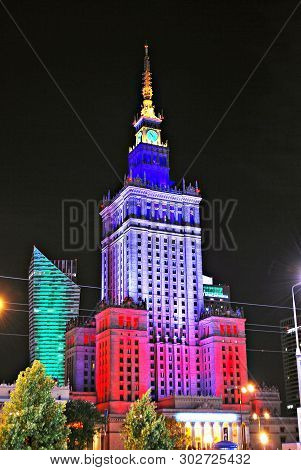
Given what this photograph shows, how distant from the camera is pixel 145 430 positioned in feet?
216

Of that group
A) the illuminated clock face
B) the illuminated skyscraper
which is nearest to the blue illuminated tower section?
the illuminated clock face

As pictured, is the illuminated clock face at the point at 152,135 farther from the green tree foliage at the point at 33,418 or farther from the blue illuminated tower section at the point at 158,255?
the green tree foliage at the point at 33,418

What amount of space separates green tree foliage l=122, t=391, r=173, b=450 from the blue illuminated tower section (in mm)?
81103

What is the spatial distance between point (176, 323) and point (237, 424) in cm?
3071

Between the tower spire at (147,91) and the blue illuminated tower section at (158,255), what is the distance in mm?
304

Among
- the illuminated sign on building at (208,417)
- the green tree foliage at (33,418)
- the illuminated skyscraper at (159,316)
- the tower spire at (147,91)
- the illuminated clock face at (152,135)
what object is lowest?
the illuminated sign on building at (208,417)

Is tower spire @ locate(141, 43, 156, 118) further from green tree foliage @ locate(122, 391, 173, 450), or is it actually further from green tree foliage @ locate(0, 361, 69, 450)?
green tree foliage @ locate(0, 361, 69, 450)

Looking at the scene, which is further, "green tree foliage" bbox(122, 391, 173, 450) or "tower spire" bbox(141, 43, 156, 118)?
"tower spire" bbox(141, 43, 156, 118)

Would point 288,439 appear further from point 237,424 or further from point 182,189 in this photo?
point 182,189

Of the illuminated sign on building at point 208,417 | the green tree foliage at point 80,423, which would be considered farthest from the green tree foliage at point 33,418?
the illuminated sign on building at point 208,417

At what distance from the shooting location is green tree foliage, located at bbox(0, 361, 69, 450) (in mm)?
50125

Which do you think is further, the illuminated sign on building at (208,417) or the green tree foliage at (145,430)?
the illuminated sign on building at (208,417)

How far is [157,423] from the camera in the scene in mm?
66812

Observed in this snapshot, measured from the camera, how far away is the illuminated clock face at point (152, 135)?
178m
